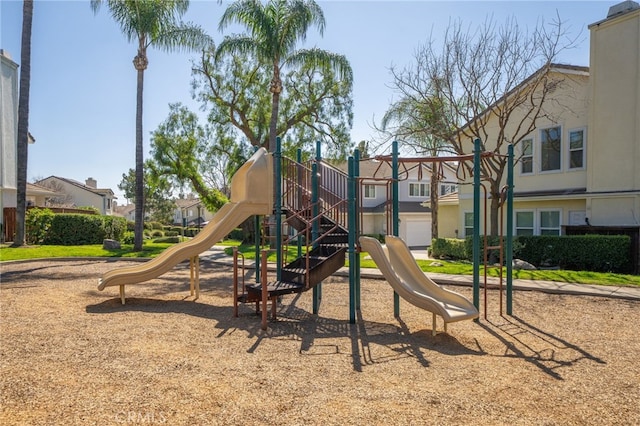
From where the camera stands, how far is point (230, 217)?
878 centimetres

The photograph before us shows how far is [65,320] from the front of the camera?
286 inches

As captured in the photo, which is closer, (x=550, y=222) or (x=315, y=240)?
(x=315, y=240)

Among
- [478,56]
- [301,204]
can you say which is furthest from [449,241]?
[301,204]

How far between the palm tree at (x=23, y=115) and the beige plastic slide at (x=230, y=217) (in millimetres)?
12221

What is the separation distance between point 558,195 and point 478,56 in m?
5.92

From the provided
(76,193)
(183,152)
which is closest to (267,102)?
(183,152)

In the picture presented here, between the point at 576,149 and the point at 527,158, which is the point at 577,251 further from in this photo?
the point at 527,158

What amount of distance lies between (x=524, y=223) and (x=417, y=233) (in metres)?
12.6

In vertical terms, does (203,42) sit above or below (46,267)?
above

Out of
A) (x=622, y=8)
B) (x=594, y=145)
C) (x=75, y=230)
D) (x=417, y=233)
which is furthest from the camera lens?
(x=417, y=233)

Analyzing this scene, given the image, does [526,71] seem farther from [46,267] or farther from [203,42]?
[46,267]

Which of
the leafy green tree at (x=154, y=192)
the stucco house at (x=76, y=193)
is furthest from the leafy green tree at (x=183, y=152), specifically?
the stucco house at (x=76, y=193)

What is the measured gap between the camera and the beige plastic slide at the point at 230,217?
28.8 feet

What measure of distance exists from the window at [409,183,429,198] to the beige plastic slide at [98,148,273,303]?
2650cm
